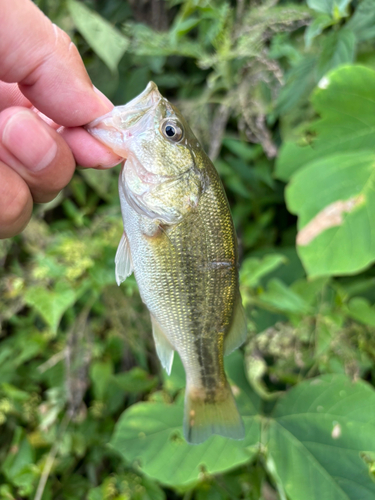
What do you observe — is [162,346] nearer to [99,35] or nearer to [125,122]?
[125,122]

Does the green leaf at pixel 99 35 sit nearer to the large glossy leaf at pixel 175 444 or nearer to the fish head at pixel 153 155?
the fish head at pixel 153 155

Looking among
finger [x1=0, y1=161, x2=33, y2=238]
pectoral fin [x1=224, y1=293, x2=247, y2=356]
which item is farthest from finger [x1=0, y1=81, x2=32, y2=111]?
pectoral fin [x1=224, y1=293, x2=247, y2=356]

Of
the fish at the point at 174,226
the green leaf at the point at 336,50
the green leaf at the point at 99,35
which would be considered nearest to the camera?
the fish at the point at 174,226

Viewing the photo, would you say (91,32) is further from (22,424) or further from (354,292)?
(22,424)

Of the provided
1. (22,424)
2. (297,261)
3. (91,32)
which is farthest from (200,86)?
(22,424)

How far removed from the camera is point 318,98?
1512mm

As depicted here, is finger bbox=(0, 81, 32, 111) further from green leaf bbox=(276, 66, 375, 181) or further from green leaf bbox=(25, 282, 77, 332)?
green leaf bbox=(276, 66, 375, 181)

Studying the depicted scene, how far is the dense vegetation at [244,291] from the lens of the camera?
1397 mm

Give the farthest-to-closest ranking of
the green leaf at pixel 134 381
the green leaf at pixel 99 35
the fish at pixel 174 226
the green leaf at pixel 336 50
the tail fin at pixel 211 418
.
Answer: the green leaf at pixel 134 381 < the green leaf at pixel 99 35 < the green leaf at pixel 336 50 < the tail fin at pixel 211 418 < the fish at pixel 174 226

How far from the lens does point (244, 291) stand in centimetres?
171

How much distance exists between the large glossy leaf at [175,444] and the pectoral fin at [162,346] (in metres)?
0.57

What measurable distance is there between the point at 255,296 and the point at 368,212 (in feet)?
2.12

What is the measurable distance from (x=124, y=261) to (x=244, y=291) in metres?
0.77

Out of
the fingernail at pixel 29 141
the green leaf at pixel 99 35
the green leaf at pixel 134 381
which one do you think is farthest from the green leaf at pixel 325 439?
the green leaf at pixel 99 35
